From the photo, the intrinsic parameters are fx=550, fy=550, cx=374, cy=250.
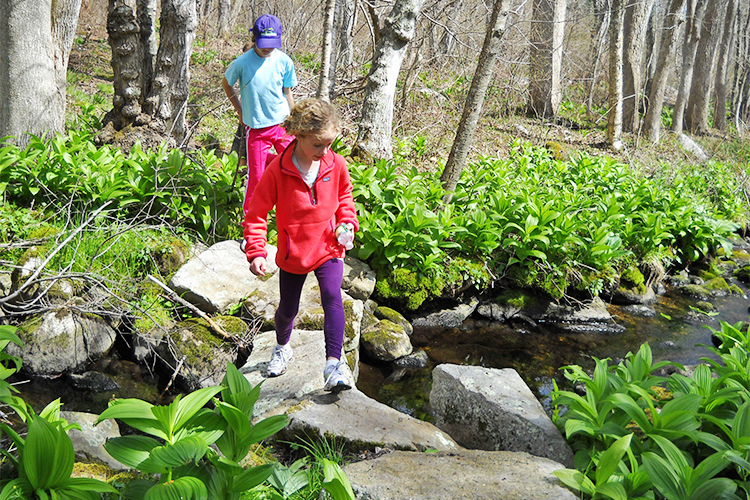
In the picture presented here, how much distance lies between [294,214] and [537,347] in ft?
12.2

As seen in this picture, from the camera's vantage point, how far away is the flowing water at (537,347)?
16.5ft

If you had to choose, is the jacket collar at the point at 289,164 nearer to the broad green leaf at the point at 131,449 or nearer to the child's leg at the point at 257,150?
the broad green leaf at the point at 131,449

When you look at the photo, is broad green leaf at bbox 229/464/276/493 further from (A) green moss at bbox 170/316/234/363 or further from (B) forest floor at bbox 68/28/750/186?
(B) forest floor at bbox 68/28/750/186

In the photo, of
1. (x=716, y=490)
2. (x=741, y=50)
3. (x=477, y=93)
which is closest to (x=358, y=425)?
(x=716, y=490)

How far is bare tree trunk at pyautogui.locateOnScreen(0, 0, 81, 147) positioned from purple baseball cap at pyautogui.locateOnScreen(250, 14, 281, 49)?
2860 millimetres

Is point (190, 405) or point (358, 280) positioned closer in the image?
point (190, 405)

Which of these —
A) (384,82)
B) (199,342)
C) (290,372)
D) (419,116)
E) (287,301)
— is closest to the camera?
(287,301)

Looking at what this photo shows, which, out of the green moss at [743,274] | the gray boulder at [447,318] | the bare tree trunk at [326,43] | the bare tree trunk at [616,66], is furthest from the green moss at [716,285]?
the bare tree trunk at [326,43]

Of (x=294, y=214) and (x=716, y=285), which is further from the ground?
(x=294, y=214)

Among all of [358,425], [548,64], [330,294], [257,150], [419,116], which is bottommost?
[358,425]

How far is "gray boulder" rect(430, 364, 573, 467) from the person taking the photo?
3.25m

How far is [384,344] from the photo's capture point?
5.37 metres

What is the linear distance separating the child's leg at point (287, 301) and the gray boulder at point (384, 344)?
5.41 feet

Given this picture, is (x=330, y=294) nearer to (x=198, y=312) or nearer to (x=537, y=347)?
(x=198, y=312)
